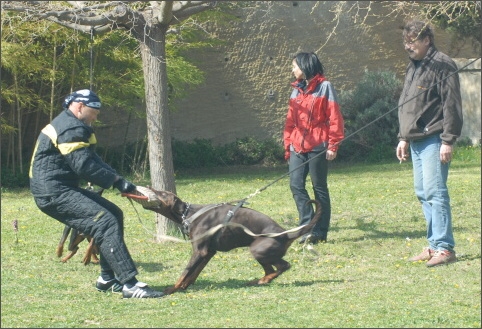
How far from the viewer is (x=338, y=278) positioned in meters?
8.10

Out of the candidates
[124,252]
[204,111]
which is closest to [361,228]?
[124,252]

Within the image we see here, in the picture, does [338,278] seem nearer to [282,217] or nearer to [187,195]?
[282,217]

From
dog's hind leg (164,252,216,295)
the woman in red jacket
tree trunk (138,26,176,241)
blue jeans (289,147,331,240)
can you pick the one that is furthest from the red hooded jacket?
dog's hind leg (164,252,216,295)

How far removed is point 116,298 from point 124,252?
40 centimetres

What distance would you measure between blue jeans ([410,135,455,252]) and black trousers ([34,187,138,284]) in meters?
2.99

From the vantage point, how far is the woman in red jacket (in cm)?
975

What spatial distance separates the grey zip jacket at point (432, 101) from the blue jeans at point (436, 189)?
13cm

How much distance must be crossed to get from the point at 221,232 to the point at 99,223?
1.10 m

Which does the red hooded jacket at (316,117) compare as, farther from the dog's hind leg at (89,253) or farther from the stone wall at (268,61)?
the stone wall at (268,61)

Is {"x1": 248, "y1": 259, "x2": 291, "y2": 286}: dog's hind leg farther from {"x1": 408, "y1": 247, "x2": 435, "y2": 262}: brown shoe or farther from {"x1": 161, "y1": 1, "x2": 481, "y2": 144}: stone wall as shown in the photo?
{"x1": 161, "y1": 1, "x2": 481, "y2": 144}: stone wall

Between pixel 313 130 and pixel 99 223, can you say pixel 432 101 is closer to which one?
pixel 313 130

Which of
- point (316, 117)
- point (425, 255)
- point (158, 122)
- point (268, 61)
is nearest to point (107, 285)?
point (158, 122)

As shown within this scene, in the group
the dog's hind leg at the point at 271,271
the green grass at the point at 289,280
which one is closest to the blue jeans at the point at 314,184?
the green grass at the point at 289,280

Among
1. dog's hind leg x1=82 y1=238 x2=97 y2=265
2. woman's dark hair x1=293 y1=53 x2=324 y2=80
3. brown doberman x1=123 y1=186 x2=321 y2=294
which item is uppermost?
woman's dark hair x1=293 y1=53 x2=324 y2=80
